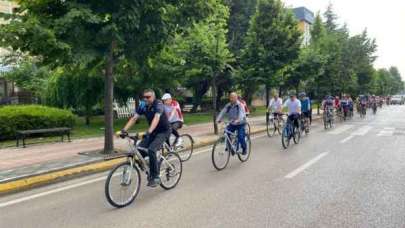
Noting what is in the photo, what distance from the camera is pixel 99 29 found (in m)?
10.1

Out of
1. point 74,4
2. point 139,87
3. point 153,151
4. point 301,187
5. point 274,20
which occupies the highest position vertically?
point 274,20

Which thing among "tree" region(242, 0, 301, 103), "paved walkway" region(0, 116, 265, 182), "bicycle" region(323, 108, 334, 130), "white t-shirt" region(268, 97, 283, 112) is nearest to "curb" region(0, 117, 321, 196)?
"paved walkway" region(0, 116, 265, 182)

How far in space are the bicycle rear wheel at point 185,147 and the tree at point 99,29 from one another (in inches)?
75.4

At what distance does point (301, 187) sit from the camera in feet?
23.8

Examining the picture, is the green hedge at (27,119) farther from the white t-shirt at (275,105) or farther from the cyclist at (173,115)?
the white t-shirt at (275,105)

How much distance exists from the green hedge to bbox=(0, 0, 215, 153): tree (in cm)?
469

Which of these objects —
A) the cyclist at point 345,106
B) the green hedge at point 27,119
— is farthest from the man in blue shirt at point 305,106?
the cyclist at point 345,106

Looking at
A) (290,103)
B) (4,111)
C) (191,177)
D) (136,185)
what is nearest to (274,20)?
(290,103)

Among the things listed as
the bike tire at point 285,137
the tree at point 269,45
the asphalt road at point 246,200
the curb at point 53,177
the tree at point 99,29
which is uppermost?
the tree at point 269,45

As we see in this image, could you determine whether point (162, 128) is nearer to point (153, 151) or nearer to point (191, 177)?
point (153, 151)

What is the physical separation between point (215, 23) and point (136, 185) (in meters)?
11.3

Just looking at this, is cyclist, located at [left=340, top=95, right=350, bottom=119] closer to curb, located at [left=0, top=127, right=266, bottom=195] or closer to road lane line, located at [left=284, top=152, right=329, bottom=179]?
road lane line, located at [left=284, top=152, right=329, bottom=179]

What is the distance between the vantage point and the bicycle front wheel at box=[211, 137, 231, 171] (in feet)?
29.9

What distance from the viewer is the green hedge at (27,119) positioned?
14.1 metres
